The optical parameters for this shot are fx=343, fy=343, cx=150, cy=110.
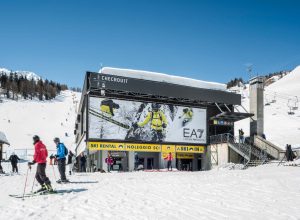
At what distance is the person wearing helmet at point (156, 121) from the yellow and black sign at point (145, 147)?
34.7 inches

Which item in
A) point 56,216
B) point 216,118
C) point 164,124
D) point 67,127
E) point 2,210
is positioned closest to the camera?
point 56,216

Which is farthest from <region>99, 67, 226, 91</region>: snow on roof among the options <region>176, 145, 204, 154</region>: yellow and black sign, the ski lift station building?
<region>176, 145, 204, 154</region>: yellow and black sign

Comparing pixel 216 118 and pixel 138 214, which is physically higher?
pixel 216 118

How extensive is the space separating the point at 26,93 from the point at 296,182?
4676 inches

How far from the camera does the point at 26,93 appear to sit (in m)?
121

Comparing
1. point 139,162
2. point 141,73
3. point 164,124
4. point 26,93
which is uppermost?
point 26,93

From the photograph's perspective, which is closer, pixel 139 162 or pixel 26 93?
pixel 139 162

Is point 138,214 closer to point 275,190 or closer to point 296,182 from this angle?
point 275,190

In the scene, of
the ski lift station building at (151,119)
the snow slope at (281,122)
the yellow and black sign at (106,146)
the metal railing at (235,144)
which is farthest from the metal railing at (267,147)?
the yellow and black sign at (106,146)

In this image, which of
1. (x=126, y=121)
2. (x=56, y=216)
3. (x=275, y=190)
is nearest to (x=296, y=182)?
(x=275, y=190)

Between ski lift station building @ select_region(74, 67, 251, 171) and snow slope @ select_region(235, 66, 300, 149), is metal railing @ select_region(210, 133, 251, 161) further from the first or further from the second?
snow slope @ select_region(235, 66, 300, 149)

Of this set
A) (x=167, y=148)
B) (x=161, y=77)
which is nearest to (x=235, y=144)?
(x=167, y=148)

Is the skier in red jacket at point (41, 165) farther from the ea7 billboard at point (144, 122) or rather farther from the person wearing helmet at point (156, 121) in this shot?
the person wearing helmet at point (156, 121)

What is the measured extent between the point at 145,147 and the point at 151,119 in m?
2.70
